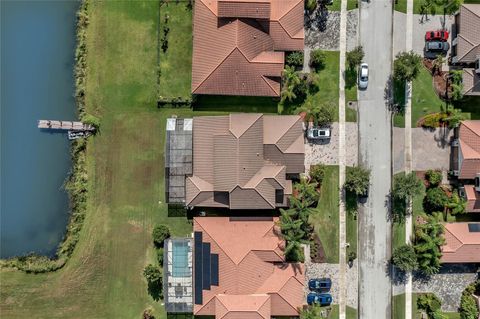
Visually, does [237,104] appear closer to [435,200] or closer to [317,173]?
[317,173]

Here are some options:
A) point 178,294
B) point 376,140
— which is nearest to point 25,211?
point 178,294

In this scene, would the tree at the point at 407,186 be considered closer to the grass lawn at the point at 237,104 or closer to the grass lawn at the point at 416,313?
the grass lawn at the point at 416,313

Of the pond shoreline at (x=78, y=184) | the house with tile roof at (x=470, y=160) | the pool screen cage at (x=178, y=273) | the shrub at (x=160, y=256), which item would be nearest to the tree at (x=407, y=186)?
the house with tile roof at (x=470, y=160)

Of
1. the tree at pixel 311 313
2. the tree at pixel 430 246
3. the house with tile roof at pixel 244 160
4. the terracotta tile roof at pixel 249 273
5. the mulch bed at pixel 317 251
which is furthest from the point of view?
the mulch bed at pixel 317 251

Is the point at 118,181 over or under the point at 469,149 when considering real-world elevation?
under

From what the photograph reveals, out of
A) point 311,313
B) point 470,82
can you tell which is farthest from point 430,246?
point 470,82

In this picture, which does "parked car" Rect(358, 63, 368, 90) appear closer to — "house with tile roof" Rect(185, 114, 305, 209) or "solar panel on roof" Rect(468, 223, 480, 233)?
"house with tile roof" Rect(185, 114, 305, 209)
